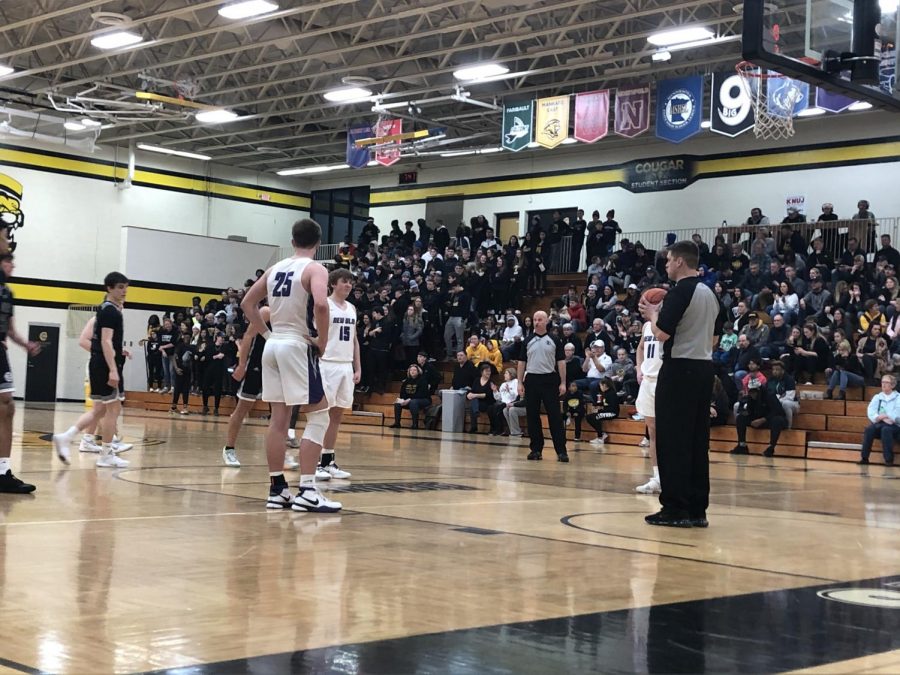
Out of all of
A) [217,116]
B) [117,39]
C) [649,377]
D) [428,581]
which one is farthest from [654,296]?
[217,116]

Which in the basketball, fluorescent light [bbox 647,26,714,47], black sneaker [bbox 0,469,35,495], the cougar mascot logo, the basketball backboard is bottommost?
black sneaker [bbox 0,469,35,495]

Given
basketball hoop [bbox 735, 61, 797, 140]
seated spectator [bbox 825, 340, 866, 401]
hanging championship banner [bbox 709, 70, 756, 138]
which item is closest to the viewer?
seated spectator [bbox 825, 340, 866, 401]

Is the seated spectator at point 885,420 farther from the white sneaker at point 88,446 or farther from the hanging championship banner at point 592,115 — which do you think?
the white sneaker at point 88,446

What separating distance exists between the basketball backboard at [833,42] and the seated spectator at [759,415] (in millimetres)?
8308

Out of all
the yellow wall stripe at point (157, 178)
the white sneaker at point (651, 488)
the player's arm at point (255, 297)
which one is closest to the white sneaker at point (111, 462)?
the player's arm at point (255, 297)

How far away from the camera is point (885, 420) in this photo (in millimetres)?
16344

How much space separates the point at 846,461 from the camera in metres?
17.2

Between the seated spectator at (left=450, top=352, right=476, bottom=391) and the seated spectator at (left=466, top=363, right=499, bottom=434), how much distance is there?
26 centimetres

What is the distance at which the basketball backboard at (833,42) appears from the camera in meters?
9.59

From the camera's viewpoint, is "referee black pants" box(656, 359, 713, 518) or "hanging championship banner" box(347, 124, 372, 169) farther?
"hanging championship banner" box(347, 124, 372, 169)

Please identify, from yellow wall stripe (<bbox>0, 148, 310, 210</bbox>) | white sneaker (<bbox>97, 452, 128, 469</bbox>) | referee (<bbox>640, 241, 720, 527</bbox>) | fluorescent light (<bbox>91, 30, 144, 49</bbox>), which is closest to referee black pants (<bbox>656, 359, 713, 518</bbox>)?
referee (<bbox>640, 241, 720, 527</bbox>)

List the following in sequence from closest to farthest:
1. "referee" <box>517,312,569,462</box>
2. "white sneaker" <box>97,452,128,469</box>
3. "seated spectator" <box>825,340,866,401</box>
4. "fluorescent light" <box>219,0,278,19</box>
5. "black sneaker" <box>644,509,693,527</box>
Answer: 1. "black sneaker" <box>644,509,693,527</box>
2. "white sneaker" <box>97,452,128,469</box>
3. "referee" <box>517,312,569,462</box>
4. "seated spectator" <box>825,340,866,401</box>
5. "fluorescent light" <box>219,0,278,19</box>

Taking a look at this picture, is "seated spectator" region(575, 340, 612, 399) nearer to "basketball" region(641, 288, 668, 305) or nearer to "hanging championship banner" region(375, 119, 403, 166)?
"hanging championship banner" region(375, 119, 403, 166)

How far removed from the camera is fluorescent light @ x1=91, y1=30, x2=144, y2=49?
23.6m
